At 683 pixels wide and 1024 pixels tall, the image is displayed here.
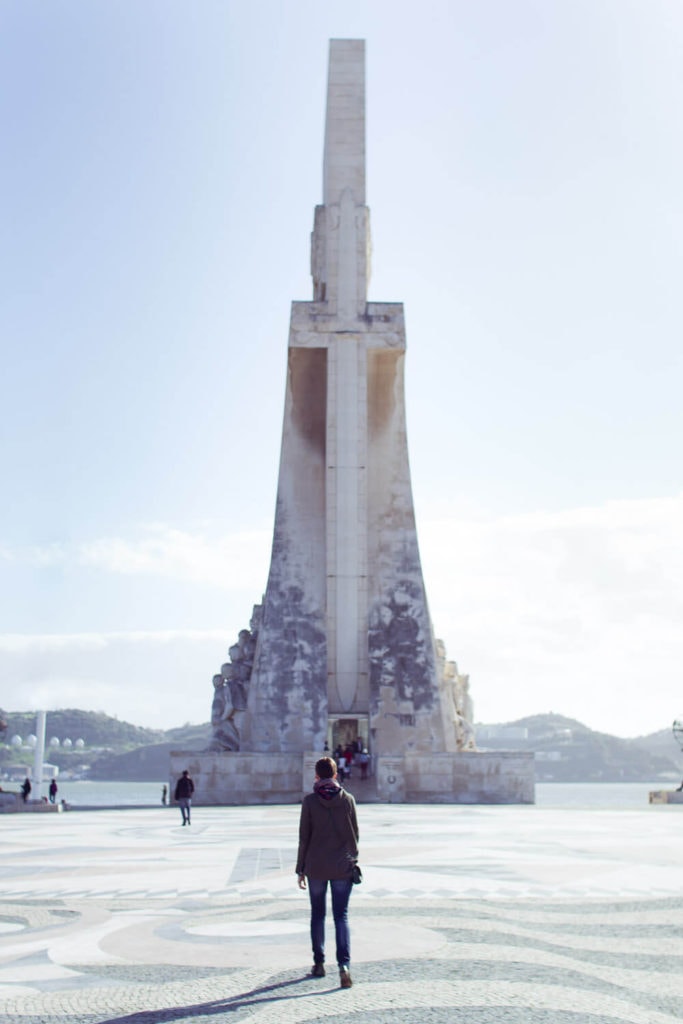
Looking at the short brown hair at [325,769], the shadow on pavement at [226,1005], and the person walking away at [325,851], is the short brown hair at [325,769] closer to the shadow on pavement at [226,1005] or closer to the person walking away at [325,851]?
the person walking away at [325,851]

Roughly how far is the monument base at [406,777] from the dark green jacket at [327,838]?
1487cm

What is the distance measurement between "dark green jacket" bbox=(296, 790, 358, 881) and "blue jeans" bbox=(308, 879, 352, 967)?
39 millimetres

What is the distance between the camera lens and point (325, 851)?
180 inches

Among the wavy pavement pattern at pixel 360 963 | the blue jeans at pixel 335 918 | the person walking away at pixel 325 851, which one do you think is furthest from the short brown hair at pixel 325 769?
the wavy pavement pattern at pixel 360 963

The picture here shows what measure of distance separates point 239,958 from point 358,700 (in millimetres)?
18634

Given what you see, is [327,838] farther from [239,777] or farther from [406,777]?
[239,777]

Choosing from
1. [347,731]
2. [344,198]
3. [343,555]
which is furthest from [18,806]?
[344,198]

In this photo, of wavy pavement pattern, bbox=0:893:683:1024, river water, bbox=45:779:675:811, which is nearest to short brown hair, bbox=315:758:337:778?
wavy pavement pattern, bbox=0:893:683:1024

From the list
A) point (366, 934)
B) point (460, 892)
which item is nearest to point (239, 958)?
point (366, 934)

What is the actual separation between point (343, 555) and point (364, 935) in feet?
60.5

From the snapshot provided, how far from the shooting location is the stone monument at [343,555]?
22.7 m

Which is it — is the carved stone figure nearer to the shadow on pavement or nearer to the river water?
the river water

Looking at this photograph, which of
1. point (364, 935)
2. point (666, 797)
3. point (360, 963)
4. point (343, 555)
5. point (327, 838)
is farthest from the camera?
point (343, 555)

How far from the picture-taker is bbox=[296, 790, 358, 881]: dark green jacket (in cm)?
453
